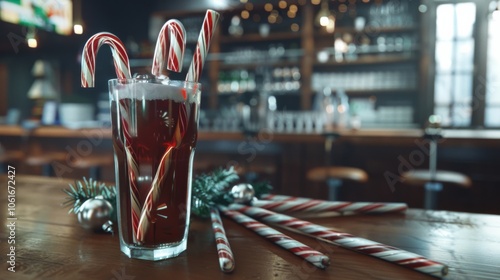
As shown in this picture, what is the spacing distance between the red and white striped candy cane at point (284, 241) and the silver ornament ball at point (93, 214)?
0.23 m

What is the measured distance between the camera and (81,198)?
71cm

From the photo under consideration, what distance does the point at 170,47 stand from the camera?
556 mm

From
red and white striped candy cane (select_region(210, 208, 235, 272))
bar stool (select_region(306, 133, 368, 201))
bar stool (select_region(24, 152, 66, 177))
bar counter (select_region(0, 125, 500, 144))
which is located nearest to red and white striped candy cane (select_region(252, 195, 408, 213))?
red and white striped candy cane (select_region(210, 208, 235, 272))

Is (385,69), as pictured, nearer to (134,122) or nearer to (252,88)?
(252,88)

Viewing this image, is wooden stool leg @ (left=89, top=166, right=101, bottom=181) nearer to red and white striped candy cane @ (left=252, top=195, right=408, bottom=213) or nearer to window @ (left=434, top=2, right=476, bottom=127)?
red and white striped candy cane @ (left=252, top=195, right=408, bottom=213)

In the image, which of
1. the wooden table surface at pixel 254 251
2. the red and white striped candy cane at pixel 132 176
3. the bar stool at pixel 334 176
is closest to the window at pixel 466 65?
the bar stool at pixel 334 176

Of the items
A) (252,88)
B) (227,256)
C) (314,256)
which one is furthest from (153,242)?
(252,88)

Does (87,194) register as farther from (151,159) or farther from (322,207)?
(322,207)

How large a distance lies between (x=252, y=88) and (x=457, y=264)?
4.44 m

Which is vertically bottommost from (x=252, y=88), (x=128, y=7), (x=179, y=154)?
(x=179, y=154)

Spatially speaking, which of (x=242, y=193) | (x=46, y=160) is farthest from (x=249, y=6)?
(x=242, y=193)

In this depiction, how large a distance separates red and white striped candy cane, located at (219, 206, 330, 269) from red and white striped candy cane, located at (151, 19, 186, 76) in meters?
0.30

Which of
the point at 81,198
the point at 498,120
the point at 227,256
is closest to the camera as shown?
the point at 227,256

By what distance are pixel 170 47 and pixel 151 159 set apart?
17 cm
